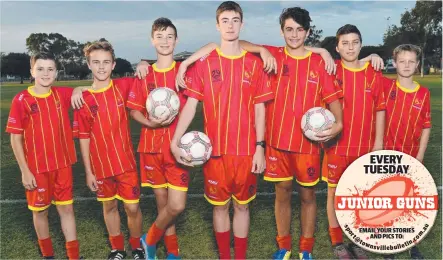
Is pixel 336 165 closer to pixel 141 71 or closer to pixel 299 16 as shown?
pixel 299 16

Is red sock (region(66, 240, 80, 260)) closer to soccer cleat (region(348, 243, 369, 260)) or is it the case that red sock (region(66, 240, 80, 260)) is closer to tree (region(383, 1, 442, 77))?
soccer cleat (region(348, 243, 369, 260))

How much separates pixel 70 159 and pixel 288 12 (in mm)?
2374

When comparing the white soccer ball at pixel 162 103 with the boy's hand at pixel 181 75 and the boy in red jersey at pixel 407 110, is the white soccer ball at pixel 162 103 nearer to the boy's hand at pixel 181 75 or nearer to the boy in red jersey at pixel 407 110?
the boy's hand at pixel 181 75

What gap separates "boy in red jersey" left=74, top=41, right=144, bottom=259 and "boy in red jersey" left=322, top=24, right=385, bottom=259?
190cm

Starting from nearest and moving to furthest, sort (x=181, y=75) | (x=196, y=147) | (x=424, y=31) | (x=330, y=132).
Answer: (x=196, y=147) < (x=181, y=75) < (x=330, y=132) < (x=424, y=31)

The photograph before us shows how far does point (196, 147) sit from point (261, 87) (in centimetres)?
75

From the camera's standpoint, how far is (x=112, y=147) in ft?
13.7

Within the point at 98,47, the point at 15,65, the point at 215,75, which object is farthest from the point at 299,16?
the point at 15,65

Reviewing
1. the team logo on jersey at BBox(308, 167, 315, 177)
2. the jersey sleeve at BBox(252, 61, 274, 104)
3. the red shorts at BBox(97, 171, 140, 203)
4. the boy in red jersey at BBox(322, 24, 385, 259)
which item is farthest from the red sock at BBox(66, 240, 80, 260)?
the boy in red jersey at BBox(322, 24, 385, 259)

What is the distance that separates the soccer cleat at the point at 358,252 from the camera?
14.3 ft

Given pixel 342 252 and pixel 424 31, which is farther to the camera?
pixel 424 31

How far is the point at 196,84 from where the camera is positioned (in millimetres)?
3885

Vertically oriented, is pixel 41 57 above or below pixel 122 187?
above

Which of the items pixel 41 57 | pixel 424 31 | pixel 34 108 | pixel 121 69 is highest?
pixel 424 31
